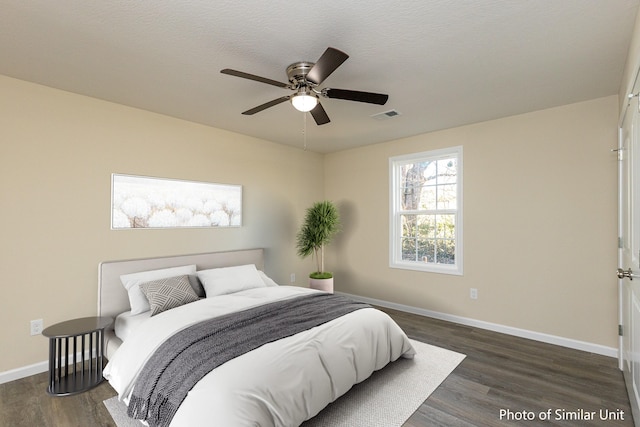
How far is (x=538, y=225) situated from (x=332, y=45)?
3037 mm

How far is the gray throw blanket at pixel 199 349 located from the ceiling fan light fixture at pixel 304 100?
5.55ft

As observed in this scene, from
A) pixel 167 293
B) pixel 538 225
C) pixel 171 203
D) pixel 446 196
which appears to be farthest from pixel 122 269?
pixel 538 225

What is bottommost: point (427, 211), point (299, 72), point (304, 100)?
point (427, 211)

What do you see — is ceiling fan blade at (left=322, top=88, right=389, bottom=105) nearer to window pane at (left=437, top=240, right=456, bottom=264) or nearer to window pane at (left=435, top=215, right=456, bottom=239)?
window pane at (left=435, top=215, right=456, bottom=239)

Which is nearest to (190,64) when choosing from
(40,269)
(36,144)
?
(36,144)

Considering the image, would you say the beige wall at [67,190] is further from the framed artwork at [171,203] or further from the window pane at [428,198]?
the window pane at [428,198]

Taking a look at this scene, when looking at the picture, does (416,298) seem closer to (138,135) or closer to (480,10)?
(480,10)

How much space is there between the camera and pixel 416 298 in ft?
15.0

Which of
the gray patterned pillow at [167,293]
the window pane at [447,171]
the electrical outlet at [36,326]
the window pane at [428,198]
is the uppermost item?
the window pane at [447,171]

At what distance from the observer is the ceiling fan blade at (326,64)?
1812mm

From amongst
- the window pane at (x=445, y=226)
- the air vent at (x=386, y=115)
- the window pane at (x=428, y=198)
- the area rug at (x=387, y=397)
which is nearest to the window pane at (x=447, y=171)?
the window pane at (x=428, y=198)

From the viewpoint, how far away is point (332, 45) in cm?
222

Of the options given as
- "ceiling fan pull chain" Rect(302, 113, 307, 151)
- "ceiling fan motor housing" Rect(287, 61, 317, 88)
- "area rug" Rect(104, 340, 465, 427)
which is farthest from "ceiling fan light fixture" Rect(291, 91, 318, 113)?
"area rug" Rect(104, 340, 465, 427)

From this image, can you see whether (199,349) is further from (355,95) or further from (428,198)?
(428,198)
